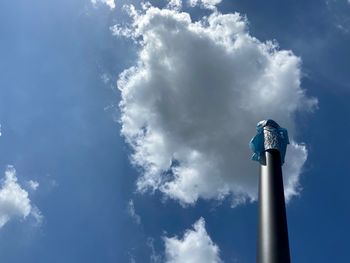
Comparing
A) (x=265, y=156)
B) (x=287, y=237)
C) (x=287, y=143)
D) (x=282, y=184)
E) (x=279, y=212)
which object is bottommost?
(x=287, y=237)

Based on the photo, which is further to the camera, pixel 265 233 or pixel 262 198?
pixel 262 198

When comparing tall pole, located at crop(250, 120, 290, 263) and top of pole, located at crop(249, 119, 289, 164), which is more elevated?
top of pole, located at crop(249, 119, 289, 164)

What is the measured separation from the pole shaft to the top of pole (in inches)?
101

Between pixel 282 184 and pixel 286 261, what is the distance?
11.2 metres

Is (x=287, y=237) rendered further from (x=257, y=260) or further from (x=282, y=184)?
(x=282, y=184)

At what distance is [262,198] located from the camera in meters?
43.2

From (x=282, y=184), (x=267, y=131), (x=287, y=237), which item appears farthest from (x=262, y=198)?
(x=267, y=131)

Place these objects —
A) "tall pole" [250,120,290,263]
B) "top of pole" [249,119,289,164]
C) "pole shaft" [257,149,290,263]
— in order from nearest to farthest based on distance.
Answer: "pole shaft" [257,149,290,263]
"tall pole" [250,120,290,263]
"top of pole" [249,119,289,164]

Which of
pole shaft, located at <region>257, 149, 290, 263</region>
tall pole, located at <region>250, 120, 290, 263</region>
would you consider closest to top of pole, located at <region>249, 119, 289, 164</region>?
tall pole, located at <region>250, 120, 290, 263</region>

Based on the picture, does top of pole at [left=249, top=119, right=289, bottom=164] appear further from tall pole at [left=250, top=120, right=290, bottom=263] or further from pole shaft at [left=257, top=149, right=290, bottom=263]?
pole shaft at [left=257, top=149, right=290, bottom=263]

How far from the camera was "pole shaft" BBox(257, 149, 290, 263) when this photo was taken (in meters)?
35.6

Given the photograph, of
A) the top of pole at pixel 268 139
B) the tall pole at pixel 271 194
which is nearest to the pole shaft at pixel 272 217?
the tall pole at pixel 271 194

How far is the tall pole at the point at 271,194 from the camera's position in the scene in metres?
36.0

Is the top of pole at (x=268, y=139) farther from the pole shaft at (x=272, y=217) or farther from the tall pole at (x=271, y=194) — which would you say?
the pole shaft at (x=272, y=217)
